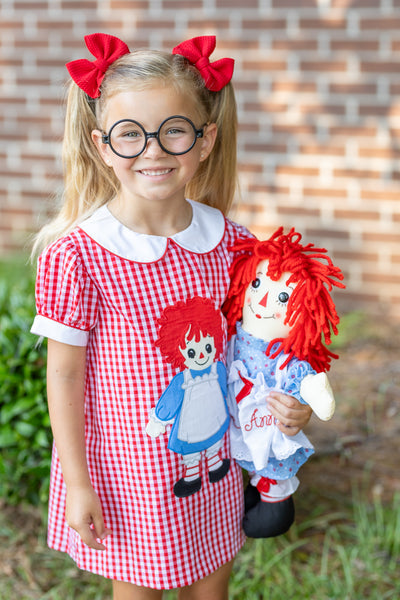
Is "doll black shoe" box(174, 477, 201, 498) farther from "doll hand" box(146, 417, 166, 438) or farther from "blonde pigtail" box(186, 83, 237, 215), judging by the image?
"blonde pigtail" box(186, 83, 237, 215)

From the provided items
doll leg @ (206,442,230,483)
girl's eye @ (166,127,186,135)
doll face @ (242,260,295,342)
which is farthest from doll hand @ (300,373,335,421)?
girl's eye @ (166,127,186,135)

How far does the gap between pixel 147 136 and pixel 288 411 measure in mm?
721

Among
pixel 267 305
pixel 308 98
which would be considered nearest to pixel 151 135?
pixel 267 305

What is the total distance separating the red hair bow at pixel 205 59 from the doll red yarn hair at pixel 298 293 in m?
0.40

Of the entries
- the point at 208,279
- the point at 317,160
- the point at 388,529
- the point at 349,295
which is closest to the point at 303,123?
the point at 317,160

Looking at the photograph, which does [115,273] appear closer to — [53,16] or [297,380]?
[297,380]

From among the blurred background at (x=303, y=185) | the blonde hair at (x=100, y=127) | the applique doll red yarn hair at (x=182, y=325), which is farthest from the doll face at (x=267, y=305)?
the blurred background at (x=303, y=185)

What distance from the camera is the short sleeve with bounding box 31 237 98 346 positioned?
1.65 m

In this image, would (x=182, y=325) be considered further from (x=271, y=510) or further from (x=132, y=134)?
(x=271, y=510)

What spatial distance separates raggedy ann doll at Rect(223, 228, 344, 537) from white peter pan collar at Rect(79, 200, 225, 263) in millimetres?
118

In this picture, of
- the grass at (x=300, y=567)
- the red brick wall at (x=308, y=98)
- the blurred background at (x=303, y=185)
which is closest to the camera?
the grass at (x=300, y=567)

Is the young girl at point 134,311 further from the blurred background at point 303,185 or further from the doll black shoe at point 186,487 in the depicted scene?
the blurred background at point 303,185

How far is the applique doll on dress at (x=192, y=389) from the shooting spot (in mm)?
1733

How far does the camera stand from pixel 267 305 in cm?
181
